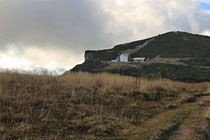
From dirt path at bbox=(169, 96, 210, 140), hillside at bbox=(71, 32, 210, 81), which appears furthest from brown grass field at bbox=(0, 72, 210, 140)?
hillside at bbox=(71, 32, 210, 81)

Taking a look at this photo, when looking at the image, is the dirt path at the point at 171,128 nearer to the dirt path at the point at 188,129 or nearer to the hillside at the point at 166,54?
the dirt path at the point at 188,129

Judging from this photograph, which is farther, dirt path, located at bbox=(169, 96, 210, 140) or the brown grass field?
dirt path, located at bbox=(169, 96, 210, 140)

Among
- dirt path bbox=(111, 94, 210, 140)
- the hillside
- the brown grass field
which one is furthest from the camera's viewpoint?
the hillside

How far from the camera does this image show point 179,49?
59844mm

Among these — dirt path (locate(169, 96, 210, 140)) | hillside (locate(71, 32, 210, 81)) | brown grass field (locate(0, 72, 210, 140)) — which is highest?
hillside (locate(71, 32, 210, 81))

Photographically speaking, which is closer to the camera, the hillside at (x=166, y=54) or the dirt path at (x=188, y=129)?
the dirt path at (x=188, y=129)

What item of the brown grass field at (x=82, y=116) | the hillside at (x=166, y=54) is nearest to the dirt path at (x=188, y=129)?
the brown grass field at (x=82, y=116)

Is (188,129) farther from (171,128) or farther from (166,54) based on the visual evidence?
(166,54)

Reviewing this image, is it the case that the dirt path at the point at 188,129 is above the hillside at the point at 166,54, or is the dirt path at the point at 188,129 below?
below

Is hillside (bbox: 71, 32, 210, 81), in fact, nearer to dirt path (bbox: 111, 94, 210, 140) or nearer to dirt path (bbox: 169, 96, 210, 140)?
dirt path (bbox: 169, 96, 210, 140)

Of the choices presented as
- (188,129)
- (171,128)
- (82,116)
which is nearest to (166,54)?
(188,129)

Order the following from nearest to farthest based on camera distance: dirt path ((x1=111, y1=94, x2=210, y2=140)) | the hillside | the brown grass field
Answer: the brown grass field < dirt path ((x1=111, y1=94, x2=210, y2=140)) < the hillside

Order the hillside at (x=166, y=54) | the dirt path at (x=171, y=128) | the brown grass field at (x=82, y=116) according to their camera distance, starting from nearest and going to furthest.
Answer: the brown grass field at (x=82, y=116)
the dirt path at (x=171, y=128)
the hillside at (x=166, y=54)

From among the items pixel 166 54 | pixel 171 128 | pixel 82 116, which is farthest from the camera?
pixel 166 54
